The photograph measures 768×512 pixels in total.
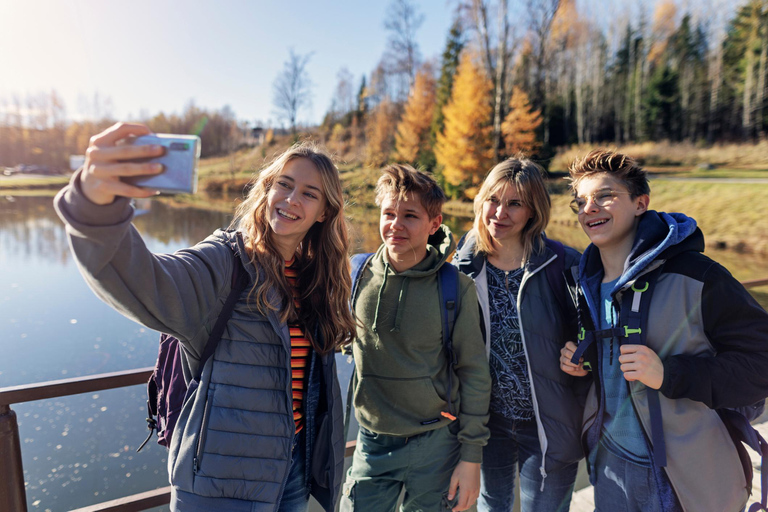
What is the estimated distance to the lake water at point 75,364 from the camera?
545 cm

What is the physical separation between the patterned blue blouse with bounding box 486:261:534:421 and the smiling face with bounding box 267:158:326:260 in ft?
2.90

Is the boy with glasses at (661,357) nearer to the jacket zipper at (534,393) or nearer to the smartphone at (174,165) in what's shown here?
the jacket zipper at (534,393)

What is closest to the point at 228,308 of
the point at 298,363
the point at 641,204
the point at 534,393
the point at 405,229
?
the point at 298,363

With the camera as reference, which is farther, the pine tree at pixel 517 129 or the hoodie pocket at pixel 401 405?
the pine tree at pixel 517 129

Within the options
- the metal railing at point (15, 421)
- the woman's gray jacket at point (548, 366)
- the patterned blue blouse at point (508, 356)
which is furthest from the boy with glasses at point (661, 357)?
the metal railing at point (15, 421)

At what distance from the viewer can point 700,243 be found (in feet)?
4.63

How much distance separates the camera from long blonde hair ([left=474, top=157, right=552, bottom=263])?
1910mm

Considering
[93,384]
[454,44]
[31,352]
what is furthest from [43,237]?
[93,384]

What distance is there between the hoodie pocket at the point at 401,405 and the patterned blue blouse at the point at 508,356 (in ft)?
0.92

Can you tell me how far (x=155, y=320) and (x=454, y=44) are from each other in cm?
2841

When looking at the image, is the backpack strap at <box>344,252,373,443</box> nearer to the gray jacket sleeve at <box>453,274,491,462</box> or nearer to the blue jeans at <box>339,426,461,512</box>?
the blue jeans at <box>339,426,461,512</box>

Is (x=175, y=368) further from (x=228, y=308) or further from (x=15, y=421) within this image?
(x=15, y=421)

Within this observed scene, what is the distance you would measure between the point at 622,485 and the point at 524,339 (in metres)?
0.58

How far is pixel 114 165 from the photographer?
768 mm
